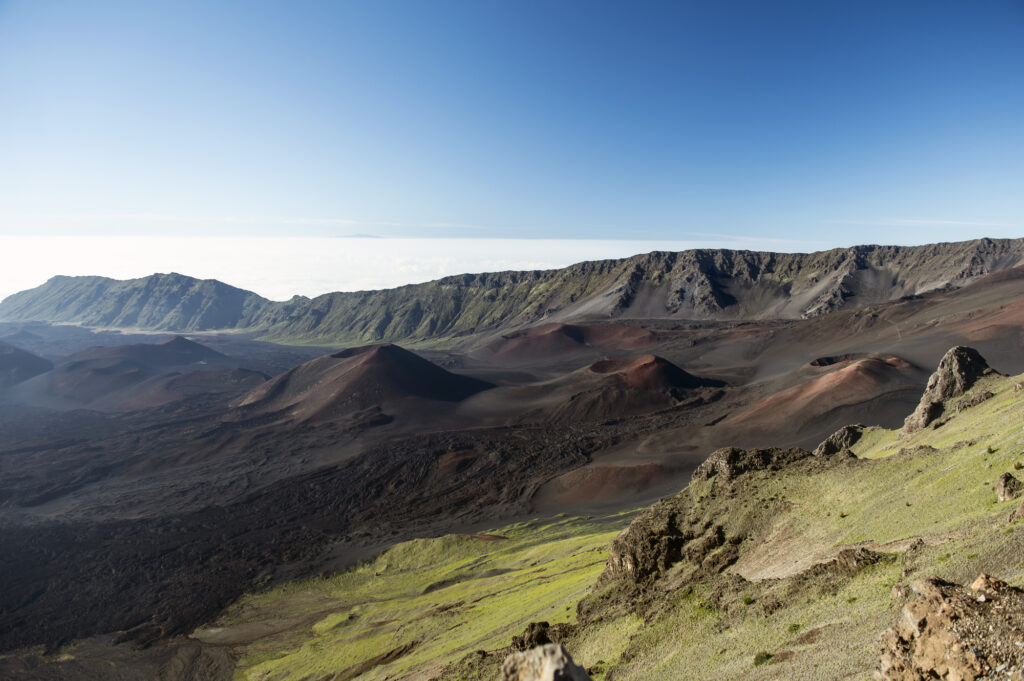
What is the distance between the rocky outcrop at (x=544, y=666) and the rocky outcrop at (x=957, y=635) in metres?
5.46

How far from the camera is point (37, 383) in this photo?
140250mm

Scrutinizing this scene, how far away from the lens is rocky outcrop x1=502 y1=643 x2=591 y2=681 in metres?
7.54

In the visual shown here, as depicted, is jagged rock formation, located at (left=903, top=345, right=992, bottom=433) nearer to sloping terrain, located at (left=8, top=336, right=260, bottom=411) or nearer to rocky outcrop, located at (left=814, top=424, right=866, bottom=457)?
rocky outcrop, located at (left=814, top=424, right=866, bottom=457)

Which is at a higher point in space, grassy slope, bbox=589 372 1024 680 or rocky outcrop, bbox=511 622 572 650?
Result: grassy slope, bbox=589 372 1024 680

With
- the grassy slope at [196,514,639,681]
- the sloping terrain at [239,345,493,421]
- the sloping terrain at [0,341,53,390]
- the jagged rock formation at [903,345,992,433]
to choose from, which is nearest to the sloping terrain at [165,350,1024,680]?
the grassy slope at [196,514,639,681]

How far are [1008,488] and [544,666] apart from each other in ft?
47.8

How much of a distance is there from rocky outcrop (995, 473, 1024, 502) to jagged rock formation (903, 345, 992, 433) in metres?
20.5

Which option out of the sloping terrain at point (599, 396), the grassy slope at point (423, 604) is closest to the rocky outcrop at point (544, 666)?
the grassy slope at point (423, 604)

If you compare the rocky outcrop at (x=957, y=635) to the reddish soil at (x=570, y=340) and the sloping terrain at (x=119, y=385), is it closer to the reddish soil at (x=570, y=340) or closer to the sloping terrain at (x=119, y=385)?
the reddish soil at (x=570, y=340)

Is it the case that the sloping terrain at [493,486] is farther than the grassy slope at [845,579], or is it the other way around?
the sloping terrain at [493,486]

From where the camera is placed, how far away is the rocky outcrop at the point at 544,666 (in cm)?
754

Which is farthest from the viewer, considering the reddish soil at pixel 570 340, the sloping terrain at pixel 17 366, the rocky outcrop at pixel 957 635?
the sloping terrain at pixel 17 366

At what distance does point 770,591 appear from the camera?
14.6 m

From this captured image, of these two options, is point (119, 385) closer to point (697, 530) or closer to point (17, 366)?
point (17, 366)
